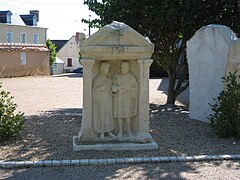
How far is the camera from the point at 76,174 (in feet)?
16.8

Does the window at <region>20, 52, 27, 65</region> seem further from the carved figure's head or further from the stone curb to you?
the stone curb

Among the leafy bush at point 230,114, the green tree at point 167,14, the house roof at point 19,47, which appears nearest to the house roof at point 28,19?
the house roof at point 19,47

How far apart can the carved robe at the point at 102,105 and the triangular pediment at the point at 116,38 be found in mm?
667

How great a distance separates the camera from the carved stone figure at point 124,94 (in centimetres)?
638

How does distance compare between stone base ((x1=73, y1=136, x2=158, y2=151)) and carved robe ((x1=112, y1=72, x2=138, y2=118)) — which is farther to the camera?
carved robe ((x1=112, y1=72, x2=138, y2=118))

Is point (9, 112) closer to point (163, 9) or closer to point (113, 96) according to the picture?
point (113, 96)

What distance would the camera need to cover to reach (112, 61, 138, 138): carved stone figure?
20.9ft

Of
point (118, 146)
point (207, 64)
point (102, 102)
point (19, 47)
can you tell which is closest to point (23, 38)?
point (19, 47)

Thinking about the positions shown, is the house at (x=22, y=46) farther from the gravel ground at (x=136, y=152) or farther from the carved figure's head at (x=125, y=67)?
the carved figure's head at (x=125, y=67)

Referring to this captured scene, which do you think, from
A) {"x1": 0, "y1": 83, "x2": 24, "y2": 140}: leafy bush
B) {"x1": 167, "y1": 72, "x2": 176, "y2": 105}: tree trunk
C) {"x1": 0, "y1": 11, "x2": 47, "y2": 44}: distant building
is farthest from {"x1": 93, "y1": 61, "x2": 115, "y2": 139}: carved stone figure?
{"x1": 0, "y1": 11, "x2": 47, "y2": 44}: distant building

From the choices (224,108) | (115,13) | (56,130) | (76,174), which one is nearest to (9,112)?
(56,130)

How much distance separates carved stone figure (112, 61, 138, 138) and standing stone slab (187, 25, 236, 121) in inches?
130

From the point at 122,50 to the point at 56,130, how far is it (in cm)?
275

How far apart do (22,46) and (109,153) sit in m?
30.2
